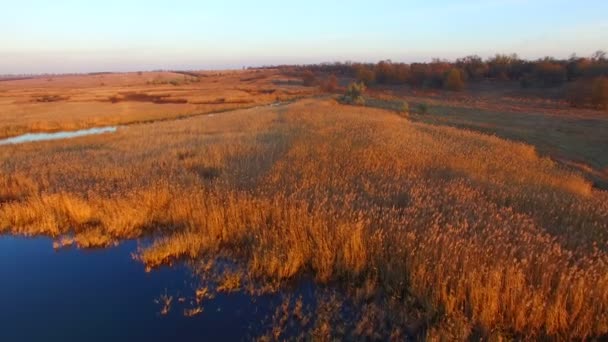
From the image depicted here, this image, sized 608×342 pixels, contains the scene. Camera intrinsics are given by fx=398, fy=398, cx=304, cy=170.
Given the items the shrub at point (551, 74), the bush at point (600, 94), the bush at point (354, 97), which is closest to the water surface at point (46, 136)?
the bush at point (354, 97)

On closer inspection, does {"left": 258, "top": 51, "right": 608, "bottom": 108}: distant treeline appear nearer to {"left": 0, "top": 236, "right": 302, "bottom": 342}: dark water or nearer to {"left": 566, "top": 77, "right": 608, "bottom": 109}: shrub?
{"left": 566, "top": 77, "right": 608, "bottom": 109}: shrub

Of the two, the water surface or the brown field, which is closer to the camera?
the brown field

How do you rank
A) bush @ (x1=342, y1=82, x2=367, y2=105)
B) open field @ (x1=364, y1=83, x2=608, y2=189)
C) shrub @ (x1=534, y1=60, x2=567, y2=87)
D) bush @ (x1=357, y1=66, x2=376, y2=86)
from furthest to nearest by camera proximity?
1. bush @ (x1=357, y1=66, x2=376, y2=86)
2. shrub @ (x1=534, y1=60, x2=567, y2=87)
3. bush @ (x1=342, y1=82, x2=367, y2=105)
4. open field @ (x1=364, y1=83, x2=608, y2=189)

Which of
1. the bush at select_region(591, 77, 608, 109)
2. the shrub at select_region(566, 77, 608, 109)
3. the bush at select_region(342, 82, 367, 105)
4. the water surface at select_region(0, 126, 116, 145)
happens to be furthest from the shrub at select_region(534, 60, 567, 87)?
the water surface at select_region(0, 126, 116, 145)

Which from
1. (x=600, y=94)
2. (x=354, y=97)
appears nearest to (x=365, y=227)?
(x=354, y=97)

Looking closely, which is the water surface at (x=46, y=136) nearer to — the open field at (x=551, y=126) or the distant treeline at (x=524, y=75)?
the open field at (x=551, y=126)

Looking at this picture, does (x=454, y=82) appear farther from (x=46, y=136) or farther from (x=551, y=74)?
(x=46, y=136)

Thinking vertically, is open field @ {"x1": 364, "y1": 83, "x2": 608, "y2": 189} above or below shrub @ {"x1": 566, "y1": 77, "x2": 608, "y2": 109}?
below
